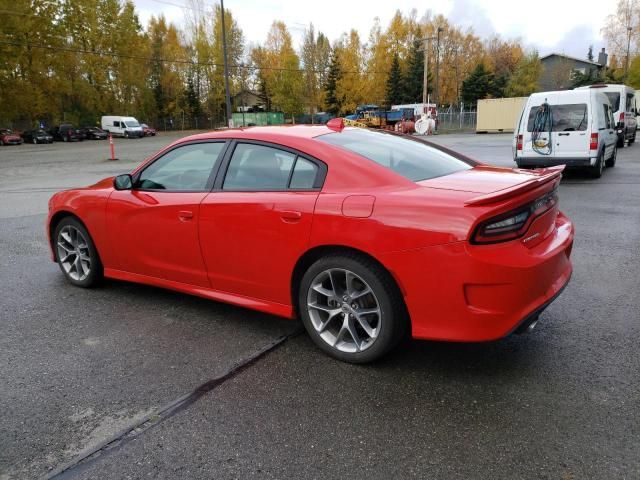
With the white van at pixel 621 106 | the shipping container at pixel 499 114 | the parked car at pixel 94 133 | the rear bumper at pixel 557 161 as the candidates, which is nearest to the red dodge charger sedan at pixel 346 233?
the rear bumper at pixel 557 161

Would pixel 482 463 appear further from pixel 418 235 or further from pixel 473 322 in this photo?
pixel 418 235

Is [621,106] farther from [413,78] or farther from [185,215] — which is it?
[413,78]

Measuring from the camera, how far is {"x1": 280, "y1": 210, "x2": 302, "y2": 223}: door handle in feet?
10.8

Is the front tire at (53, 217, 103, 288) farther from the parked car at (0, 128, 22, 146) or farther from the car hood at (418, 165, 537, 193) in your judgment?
the parked car at (0, 128, 22, 146)

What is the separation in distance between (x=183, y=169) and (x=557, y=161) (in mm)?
9849

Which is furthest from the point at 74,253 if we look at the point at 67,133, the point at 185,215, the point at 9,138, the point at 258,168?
the point at 67,133

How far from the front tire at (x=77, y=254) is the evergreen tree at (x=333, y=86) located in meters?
58.0

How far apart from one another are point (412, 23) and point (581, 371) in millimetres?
69575

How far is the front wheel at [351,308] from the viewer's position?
119 inches

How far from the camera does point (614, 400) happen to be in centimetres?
276

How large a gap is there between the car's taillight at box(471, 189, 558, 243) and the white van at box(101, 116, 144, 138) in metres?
52.2

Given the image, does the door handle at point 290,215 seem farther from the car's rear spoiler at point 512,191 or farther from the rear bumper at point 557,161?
the rear bumper at point 557,161

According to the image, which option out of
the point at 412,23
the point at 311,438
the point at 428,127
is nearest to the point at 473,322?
the point at 311,438

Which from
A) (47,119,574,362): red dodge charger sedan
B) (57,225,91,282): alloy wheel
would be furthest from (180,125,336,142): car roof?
(57,225,91,282): alloy wheel
